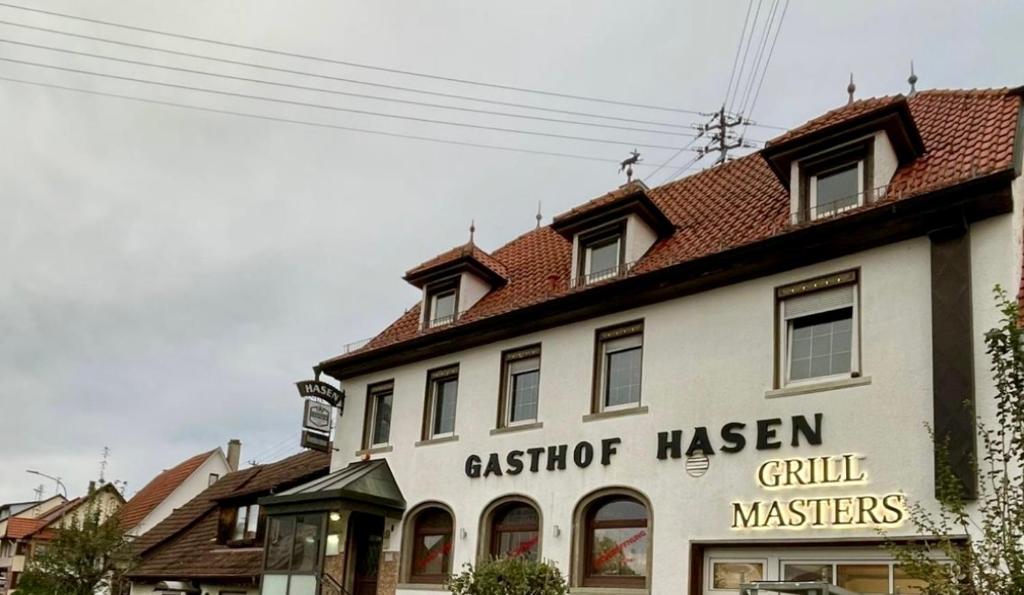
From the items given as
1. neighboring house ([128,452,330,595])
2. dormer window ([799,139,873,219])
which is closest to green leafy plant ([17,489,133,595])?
neighboring house ([128,452,330,595])

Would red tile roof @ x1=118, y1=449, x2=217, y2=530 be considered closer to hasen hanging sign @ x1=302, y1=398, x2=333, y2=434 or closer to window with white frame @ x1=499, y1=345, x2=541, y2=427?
hasen hanging sign @ x1=302, y1=398, x2=333, y2=434

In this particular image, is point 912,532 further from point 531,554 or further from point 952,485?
point 531,554

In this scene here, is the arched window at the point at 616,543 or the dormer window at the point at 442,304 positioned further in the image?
the dormer window at the point at 442,304

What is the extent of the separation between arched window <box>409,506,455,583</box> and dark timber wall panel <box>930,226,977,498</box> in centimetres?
958

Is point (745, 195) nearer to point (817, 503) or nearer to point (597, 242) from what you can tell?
point (597, 242)

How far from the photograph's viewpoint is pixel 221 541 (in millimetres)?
27031

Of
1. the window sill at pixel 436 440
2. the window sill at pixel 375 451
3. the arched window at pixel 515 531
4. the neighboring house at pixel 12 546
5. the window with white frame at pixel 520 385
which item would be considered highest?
the window with white frame at pixel 520 385

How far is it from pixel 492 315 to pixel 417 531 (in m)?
4.61

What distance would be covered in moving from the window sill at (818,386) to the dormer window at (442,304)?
8.42 metres

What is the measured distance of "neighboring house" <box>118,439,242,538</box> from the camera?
4453 centimetres

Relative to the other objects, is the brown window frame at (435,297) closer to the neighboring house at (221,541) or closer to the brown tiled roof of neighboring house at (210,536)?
the brown tiled roof of neighboring house at (210,536)

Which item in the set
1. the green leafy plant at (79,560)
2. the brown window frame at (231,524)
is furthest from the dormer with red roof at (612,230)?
the green leafy plant at (79,560)

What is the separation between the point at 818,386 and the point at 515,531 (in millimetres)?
6475

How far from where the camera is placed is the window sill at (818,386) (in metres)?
13.1
